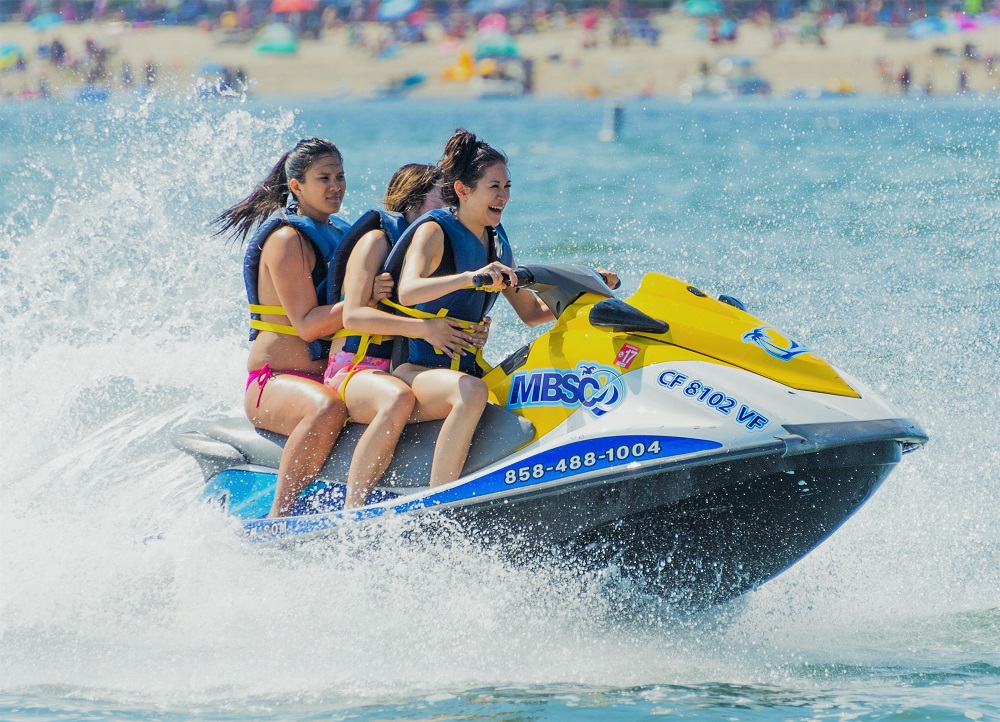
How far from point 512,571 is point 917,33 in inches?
2219

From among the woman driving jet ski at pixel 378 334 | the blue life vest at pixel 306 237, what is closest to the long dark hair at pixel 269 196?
the blue life vest at pixel 306 237

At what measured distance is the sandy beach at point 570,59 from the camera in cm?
5300

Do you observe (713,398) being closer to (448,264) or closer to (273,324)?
(448,264)

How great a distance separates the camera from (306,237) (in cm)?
448

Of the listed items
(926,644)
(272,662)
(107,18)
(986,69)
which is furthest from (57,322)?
(107,18)

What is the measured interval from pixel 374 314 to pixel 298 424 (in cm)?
50

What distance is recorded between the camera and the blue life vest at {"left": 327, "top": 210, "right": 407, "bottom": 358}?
4.34m

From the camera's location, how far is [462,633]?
4.24 metres

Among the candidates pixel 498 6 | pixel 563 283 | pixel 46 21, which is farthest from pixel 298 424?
pixel 498 6

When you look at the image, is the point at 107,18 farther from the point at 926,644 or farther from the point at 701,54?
the point at 926,644

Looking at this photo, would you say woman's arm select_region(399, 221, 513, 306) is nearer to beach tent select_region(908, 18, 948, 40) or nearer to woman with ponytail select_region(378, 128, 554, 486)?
woman with ponytail select_region(378, 128, 554, 486)

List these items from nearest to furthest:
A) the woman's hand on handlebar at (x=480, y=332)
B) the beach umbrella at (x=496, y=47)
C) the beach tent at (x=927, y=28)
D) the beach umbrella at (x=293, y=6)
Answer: the woman's hand on handlebar at (x=480, y=332)
the beach tent at (x=927, y=28)
the beach umbrella at (x=496, y=47)
the beach umbrella at (x=293, y=6)

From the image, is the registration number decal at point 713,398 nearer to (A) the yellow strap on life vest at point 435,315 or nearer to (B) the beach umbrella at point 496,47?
(A) the yellow strap on life vest at point 435,315

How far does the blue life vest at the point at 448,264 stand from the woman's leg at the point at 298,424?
1.09 ft
